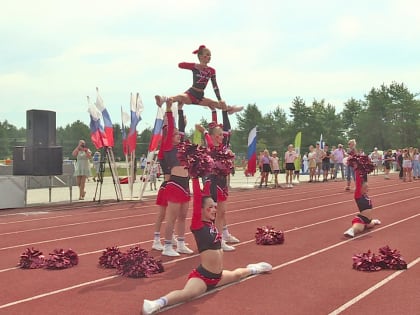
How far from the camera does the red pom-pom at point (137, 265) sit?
5.30 metres

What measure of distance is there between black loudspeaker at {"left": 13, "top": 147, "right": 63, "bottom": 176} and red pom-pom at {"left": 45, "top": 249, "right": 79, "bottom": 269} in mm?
7584

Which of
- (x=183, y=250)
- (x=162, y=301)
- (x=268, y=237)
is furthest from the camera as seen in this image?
(x=268, y=237)

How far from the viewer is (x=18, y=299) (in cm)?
454

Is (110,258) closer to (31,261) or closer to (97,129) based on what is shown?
(31,261)

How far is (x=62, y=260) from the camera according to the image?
5.84 meters

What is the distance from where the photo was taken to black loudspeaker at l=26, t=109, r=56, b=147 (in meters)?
13.3

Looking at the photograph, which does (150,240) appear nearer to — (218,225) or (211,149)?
(218,225)

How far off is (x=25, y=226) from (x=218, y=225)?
4.80 metres

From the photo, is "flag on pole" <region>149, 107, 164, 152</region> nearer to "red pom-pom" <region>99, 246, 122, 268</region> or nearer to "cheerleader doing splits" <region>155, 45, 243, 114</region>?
"cheerleader doing splits" <region>155, 45, 243, 114</region>

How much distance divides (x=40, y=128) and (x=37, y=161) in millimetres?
987

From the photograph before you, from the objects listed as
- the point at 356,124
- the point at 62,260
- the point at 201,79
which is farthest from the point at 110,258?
the point at 356,124

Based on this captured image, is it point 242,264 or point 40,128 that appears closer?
point 242,264

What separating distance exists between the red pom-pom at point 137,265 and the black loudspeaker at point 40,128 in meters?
8.64

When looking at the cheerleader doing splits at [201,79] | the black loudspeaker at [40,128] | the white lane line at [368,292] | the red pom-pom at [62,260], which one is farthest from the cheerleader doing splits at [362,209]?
the black loudspeaker at [40,128]
